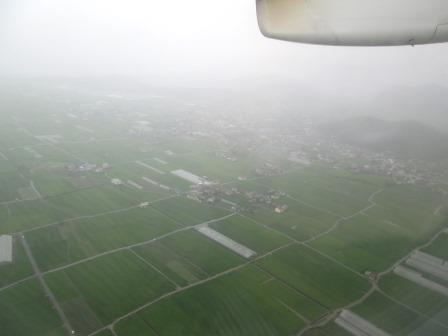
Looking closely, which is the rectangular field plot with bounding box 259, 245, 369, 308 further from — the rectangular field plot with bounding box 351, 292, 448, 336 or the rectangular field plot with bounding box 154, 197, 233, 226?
the rectangular field plot with bounding box 154, 197, 233, 226

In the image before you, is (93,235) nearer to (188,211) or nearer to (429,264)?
(188,211)

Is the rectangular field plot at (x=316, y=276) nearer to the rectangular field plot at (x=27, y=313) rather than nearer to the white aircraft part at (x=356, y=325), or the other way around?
the white aircraft part at (x=356, y=325)

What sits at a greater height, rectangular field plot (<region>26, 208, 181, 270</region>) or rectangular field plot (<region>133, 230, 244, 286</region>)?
rectangular field plot (<region>26, 208, 181, 270</region>)

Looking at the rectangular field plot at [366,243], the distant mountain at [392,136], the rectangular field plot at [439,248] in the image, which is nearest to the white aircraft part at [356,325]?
the rectangular field plot at [366,243]

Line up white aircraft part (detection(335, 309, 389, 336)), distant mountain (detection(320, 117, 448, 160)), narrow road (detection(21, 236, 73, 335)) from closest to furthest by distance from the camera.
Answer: narrow road (detection(21, 236, 73, 335)) < white aircraft part (detection(335, 309, 389, 336)) < distant mountain (detection(320, 117, 448, 160))

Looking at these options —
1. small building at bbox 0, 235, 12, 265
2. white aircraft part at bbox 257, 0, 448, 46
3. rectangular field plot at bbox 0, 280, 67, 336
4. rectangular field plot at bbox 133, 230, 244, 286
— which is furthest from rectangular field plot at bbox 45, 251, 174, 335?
white aircraft part at bbox 257, 0, 448, 46

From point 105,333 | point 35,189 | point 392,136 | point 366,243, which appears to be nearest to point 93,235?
point 105,333

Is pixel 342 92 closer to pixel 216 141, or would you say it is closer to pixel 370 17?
pixel 216 141
